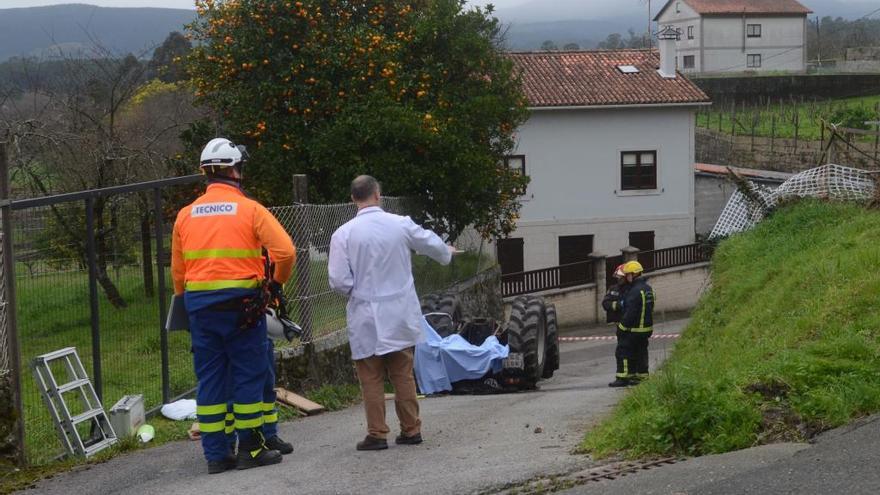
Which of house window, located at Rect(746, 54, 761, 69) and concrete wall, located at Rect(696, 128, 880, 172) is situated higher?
house window, located at Rect(746, 54, 761, 69)

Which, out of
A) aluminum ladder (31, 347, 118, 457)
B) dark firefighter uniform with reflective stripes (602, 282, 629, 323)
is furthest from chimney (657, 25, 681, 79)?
aluminum ladder (31, 347, 118, 457)

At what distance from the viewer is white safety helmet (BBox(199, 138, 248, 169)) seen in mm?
7141

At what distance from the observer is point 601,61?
41594mm

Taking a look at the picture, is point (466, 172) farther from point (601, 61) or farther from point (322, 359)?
point (601, 61)

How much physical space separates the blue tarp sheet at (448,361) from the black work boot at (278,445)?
15.9 feet

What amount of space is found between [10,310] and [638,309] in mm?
8760

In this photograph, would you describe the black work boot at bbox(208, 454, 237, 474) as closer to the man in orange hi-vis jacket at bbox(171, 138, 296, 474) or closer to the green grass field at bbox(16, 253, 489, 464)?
the man in orange hi-vis jacket at bbox(171, 138, 296, 474)

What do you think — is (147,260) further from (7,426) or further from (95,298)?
(7,426)

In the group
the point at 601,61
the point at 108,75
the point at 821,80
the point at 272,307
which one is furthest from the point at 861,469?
the point at 821,80

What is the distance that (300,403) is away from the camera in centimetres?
1022

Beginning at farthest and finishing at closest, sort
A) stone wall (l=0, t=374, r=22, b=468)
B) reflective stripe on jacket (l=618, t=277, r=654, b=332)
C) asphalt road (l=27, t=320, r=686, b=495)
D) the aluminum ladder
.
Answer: reflective stripe on jacket (l=618, t=277, r=654, b=332), the aluminum ladder, stone wall (l=0, t=374, r=22, b=468), asphalt road (l=27, t=320, r=686, b=495)

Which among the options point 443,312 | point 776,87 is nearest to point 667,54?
point 776,87

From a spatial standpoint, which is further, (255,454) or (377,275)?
(377,275)

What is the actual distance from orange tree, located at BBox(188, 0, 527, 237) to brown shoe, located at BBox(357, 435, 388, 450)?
11799 mm
